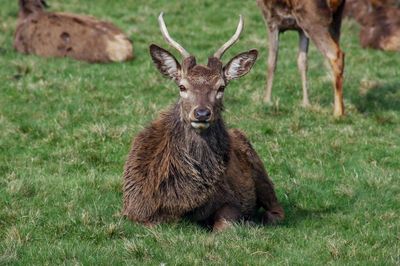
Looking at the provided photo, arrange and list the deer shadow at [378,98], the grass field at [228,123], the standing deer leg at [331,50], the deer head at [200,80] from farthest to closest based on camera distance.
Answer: the deer shadow at [378,98] < the standing deer leg at [331,50] < the deer head at [200,80] < the grass field at [228,123]

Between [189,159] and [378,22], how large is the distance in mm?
11020

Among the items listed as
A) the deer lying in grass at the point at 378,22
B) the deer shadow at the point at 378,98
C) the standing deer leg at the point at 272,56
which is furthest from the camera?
the deer lying in grass at the point at 378,22

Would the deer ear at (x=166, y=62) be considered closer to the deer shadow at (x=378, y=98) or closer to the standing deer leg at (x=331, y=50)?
the standing deer leg at (x=331, y=50)

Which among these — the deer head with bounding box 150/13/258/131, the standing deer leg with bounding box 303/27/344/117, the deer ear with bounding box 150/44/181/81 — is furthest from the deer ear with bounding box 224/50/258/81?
the standing deer leg with bounding box 303/27/344/117

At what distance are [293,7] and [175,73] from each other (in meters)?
5.19

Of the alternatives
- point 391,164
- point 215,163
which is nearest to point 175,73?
point 215,163

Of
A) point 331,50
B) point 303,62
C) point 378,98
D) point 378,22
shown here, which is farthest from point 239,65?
point 378,22

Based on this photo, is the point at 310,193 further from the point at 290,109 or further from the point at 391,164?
the point at 290,109

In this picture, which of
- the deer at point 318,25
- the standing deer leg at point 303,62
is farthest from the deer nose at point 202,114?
the standing deer leg at point 303,62

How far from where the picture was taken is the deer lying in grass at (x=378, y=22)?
664 inches

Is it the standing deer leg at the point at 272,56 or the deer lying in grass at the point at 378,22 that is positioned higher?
the deer lying in grass at the point at 378,22

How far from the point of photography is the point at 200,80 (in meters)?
7.62

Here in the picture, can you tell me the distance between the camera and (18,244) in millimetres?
6875

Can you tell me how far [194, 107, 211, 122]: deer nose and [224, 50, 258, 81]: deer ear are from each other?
820 mm
